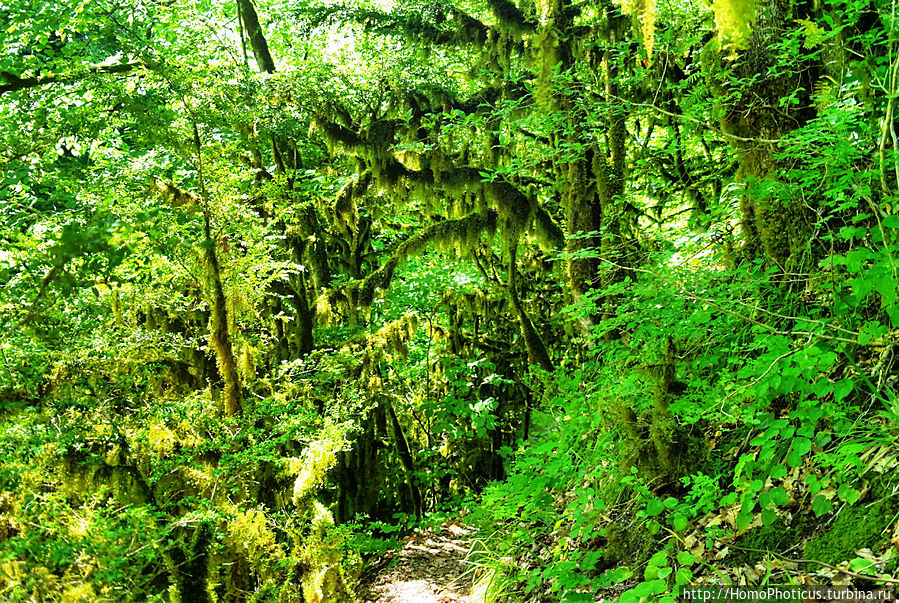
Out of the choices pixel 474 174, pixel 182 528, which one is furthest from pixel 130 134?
pixel 182 528

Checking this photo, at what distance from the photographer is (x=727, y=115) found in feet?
13.0

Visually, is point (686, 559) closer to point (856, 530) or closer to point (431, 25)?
point (856, 530)

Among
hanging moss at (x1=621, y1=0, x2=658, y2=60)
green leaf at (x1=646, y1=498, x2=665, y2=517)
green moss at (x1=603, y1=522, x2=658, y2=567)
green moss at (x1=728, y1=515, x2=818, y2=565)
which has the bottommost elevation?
green moss at (x1=603, y1=522, x2=658, y2=567)

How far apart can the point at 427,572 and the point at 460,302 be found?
386 cm

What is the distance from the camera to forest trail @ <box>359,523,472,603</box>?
6070 millimetres

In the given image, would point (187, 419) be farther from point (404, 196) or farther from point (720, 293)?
point (720, 293)

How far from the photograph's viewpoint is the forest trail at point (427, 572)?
6.07 meters

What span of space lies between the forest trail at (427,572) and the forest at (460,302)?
12 centimetres

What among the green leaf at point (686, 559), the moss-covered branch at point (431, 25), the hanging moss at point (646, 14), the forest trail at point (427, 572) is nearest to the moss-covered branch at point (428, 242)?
the moss-covered branch at point (431, 25)

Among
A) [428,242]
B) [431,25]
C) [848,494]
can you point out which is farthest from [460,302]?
[848,494]

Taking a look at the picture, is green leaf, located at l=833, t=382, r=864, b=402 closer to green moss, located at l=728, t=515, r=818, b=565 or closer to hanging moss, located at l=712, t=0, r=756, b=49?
green moss, located at l=728, t=515, r=818, b=565

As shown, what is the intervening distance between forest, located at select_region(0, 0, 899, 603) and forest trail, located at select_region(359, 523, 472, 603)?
12 cm

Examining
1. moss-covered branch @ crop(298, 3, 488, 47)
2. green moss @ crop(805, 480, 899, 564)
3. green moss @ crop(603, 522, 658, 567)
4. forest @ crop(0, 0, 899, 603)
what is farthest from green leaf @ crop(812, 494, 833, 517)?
moss-covered branch @ crop(298, 3, 488, 47)

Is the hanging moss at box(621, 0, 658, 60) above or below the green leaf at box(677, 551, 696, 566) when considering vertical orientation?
above
